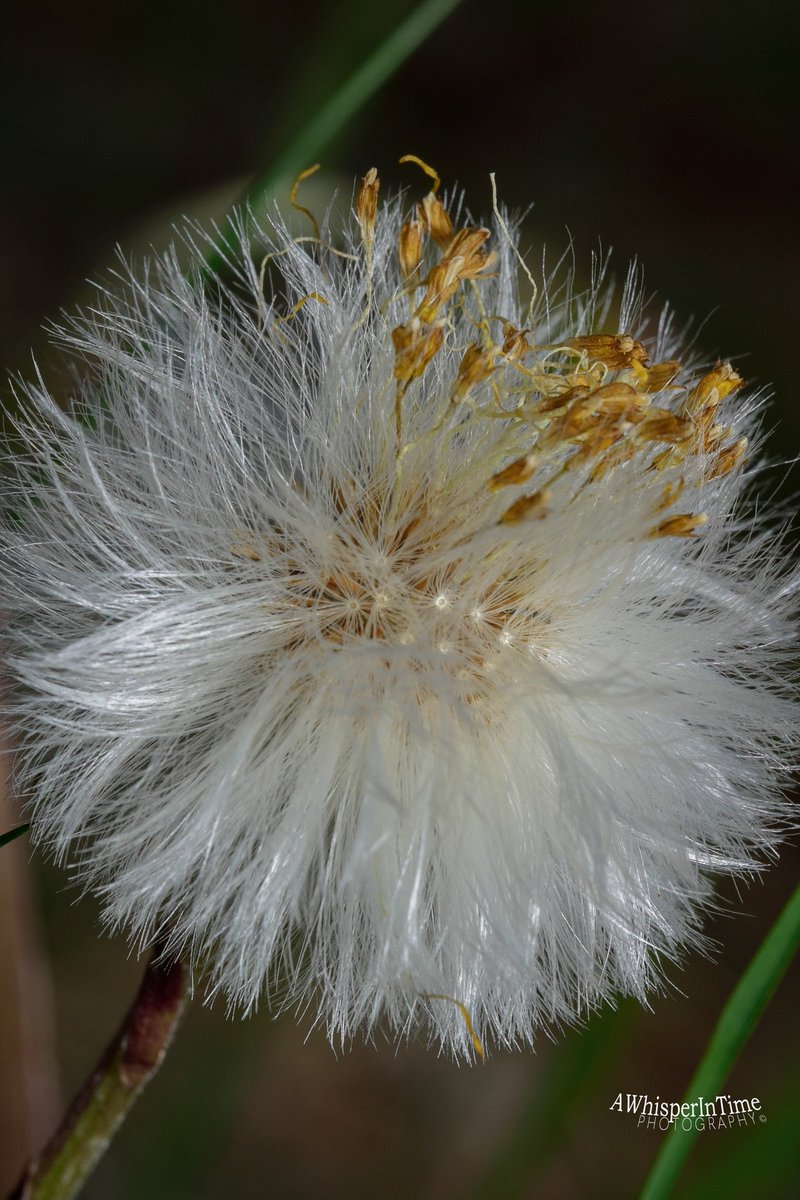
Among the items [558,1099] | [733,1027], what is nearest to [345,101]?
[733,1027]

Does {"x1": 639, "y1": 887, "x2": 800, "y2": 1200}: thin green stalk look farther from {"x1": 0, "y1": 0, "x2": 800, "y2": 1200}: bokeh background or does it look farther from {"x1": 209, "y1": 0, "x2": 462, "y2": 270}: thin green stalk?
{"x1": 0, "y1": 0, "x2": 800, "y2": 1200}: bokeh background

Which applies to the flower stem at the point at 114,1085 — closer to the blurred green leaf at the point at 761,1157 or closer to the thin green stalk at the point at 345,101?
the blurred green leaf at the point at 761,1157

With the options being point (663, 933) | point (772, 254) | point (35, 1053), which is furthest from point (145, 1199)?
point (772, 254)

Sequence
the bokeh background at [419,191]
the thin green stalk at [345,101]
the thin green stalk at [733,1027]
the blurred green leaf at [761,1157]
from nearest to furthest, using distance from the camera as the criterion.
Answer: the thin green stalk at [733,1027] → the blurred green leaf at [761,1157] → the thin green stalk at [345,101] → the bokeh background at [419,191]

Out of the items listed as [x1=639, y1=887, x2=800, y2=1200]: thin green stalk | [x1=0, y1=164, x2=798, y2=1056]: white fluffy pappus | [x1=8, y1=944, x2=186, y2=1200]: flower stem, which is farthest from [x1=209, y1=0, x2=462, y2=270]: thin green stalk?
[x1=639, y1=887, x2=800, y2=1200]: thin green stalk

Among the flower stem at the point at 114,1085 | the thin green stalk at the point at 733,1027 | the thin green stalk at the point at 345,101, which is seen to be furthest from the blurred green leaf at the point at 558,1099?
the thin green stalk at the point at 345,101

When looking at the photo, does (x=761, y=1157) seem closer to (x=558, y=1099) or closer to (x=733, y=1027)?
(x=733, y=1027)

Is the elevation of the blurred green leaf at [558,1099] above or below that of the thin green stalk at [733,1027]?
below
